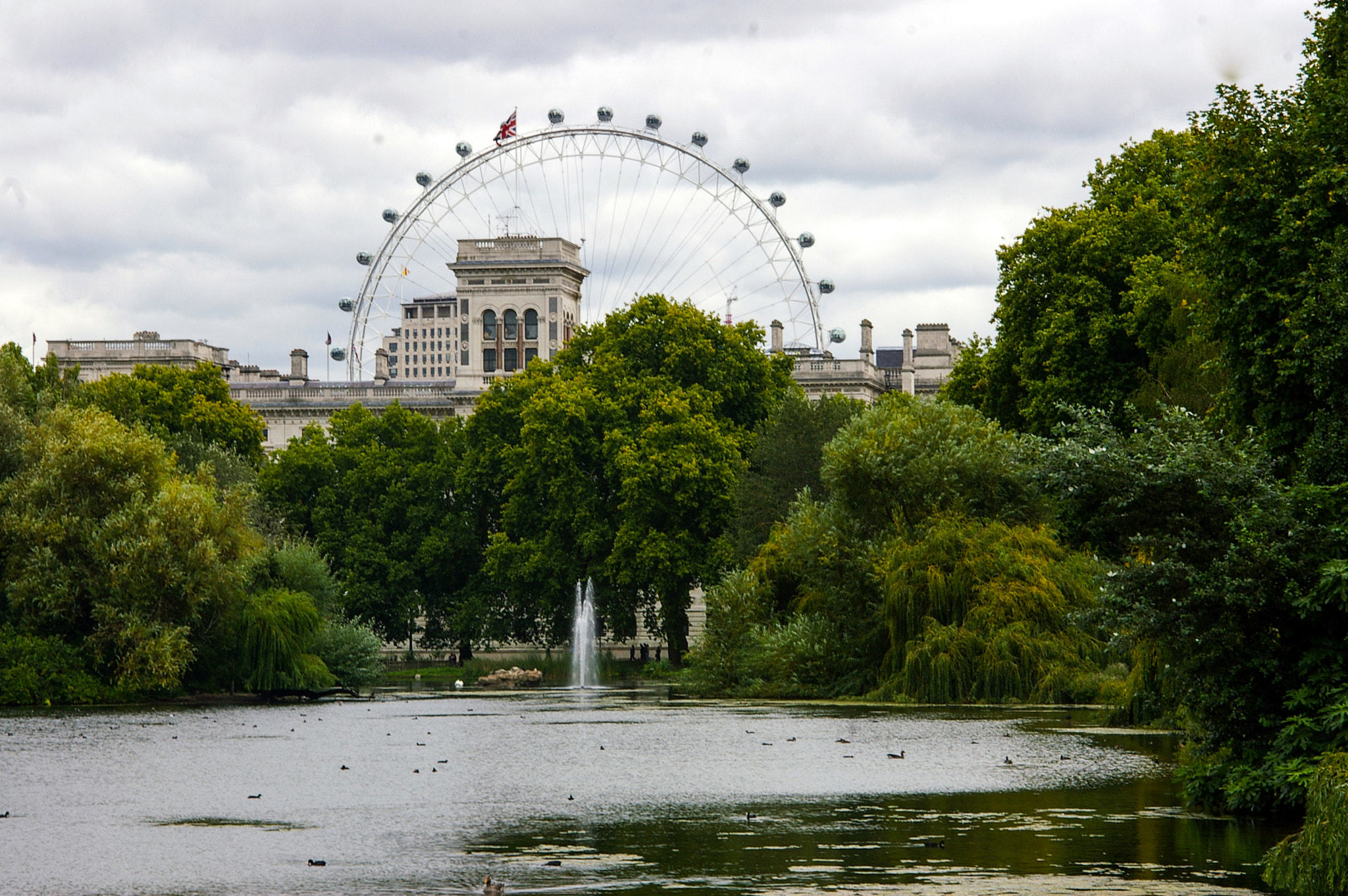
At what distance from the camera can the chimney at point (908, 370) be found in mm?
120188

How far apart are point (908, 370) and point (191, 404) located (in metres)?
50.5

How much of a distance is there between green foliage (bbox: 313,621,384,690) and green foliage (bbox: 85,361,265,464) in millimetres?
31537

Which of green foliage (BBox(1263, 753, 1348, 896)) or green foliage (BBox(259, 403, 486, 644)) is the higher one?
green foliage (BBox(259, 403, 486, 644))

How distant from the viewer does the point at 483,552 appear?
277ft

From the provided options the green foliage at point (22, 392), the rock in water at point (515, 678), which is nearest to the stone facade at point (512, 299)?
the rock in water at point (515, 678)

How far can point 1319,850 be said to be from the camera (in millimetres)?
15148

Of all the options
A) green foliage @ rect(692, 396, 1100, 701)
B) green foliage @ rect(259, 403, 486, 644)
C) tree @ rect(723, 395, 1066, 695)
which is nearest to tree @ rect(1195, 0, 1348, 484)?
green foliage @ rect(692, 396, 1100, 701)

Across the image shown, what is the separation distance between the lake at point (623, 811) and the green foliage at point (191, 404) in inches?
2082

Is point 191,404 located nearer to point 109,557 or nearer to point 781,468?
point 781,468

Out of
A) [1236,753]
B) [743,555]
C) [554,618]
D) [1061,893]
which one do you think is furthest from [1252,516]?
[554,618]

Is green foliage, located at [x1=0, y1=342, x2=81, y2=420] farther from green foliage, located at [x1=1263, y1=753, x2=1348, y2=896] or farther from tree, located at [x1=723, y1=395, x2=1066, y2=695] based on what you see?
green foliage, located at [x1=1263, y1=753, x2=1348, y2=896]

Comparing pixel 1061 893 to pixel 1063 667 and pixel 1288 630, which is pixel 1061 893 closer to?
pixel 1288 630

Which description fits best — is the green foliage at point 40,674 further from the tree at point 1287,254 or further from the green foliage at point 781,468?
the tree at point 1287,254

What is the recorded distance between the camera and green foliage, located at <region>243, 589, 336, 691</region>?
51469 mm
